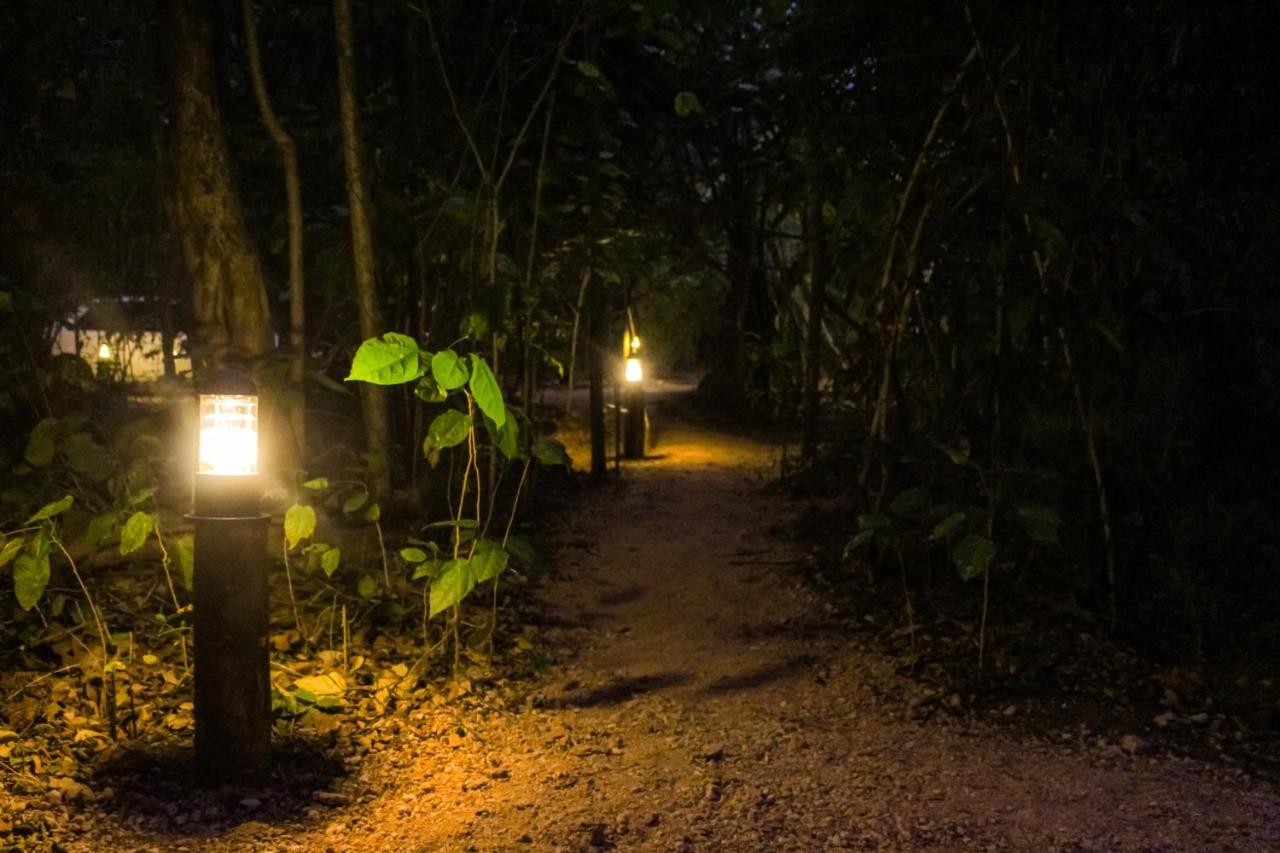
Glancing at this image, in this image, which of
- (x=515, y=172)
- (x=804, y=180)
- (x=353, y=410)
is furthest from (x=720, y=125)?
(x=353, y=410)

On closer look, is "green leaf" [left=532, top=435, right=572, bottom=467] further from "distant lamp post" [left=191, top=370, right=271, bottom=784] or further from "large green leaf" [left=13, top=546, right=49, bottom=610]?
"large green leaf" [left=13, top=546, right=49, bottom=610]

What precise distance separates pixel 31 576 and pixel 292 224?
8.97 ft

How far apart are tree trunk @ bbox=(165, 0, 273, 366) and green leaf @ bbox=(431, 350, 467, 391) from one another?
232 cm

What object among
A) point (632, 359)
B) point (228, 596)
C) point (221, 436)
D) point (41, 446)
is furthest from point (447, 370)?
point (632, 359)

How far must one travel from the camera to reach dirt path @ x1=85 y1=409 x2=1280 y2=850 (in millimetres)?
3303

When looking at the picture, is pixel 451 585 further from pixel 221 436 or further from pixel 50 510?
pixel 50 510

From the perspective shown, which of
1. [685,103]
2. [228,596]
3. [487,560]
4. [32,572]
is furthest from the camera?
[685,103]

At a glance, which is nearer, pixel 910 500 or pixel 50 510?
pixel 50 510

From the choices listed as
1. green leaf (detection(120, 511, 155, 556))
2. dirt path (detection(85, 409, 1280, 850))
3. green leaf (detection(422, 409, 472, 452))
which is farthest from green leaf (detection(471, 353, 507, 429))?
green leaf (detection(120, 511, 155, 556))

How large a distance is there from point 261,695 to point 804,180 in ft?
23.1

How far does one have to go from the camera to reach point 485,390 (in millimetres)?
3326

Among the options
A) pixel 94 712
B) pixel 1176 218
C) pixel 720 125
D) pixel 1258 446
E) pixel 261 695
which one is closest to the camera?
pixel 261 695

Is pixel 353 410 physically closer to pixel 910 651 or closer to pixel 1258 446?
pixel 910 651

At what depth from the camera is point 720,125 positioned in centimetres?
1223
